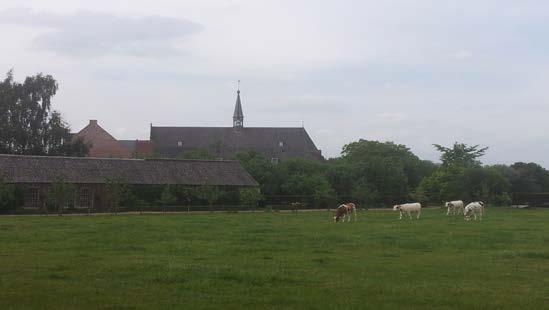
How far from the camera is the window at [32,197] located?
2431 inches

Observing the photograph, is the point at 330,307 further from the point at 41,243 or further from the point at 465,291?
the point at 41,243

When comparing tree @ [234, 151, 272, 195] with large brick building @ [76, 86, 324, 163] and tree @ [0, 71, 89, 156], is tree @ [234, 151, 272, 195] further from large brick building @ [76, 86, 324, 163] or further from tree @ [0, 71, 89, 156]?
large brick building @ [76, 86, 324, 163]

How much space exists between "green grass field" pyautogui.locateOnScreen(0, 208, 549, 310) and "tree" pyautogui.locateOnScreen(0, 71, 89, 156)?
5548 centimetres

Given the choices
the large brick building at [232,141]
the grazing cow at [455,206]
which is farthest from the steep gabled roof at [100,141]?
the grazing cow at [455,206]

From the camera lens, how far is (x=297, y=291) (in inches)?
477

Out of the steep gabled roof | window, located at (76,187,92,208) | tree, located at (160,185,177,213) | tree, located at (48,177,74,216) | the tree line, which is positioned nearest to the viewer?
tree, located at (48,177,74,216)

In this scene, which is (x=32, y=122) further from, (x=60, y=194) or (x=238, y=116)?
(x=238, y=116)

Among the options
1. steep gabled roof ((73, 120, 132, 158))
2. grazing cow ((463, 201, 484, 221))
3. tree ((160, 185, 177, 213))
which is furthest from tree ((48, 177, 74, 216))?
steep gabled roof ((73, 120, 132, 158))

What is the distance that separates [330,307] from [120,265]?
22.6ft

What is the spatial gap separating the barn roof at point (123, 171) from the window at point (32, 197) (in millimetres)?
964

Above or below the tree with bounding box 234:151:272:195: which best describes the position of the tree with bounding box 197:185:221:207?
below

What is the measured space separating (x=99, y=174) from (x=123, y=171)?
8.02 feet

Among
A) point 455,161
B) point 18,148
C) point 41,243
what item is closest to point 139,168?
point 18,148

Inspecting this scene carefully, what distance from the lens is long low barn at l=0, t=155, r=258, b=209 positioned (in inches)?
2443
